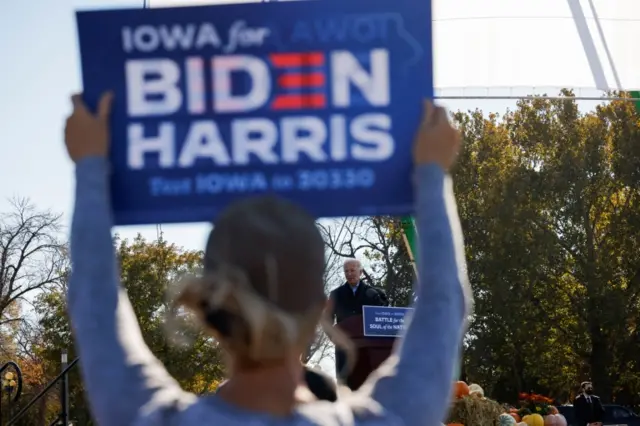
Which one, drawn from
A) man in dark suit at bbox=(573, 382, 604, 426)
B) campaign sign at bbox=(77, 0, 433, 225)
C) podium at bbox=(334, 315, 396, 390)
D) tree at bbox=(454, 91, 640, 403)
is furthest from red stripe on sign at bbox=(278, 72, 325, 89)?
tree at bbox=(454, 91, 640, 403)

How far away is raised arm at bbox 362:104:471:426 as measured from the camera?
132cm

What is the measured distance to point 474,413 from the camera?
11.3 m

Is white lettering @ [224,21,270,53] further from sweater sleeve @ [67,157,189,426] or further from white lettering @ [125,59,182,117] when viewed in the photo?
sweater sleeve @ [67,157,189,426]

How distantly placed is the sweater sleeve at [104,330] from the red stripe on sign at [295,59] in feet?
1.61

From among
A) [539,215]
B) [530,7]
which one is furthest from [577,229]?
[530,7]

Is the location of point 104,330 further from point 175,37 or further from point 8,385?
point 8,385

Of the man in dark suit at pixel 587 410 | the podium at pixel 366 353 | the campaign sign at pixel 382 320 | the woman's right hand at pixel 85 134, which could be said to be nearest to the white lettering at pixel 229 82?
the woman's right hand at pixel 85 134

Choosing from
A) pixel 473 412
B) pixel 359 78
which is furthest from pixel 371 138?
pixel 473 412

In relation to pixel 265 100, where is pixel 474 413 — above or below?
below

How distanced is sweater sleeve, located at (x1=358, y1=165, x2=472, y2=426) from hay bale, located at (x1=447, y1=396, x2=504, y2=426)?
1002 centimetres

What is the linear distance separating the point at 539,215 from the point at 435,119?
3752 centimetres

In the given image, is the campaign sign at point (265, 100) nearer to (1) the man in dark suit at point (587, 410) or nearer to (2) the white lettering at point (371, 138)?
(2) the white lettering at point (371, 138)

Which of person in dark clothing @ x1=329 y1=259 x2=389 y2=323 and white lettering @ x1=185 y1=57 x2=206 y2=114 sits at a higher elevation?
white lettering @ x1=185 y1=57 x2=206 y2=114

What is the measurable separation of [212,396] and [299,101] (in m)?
0.67
